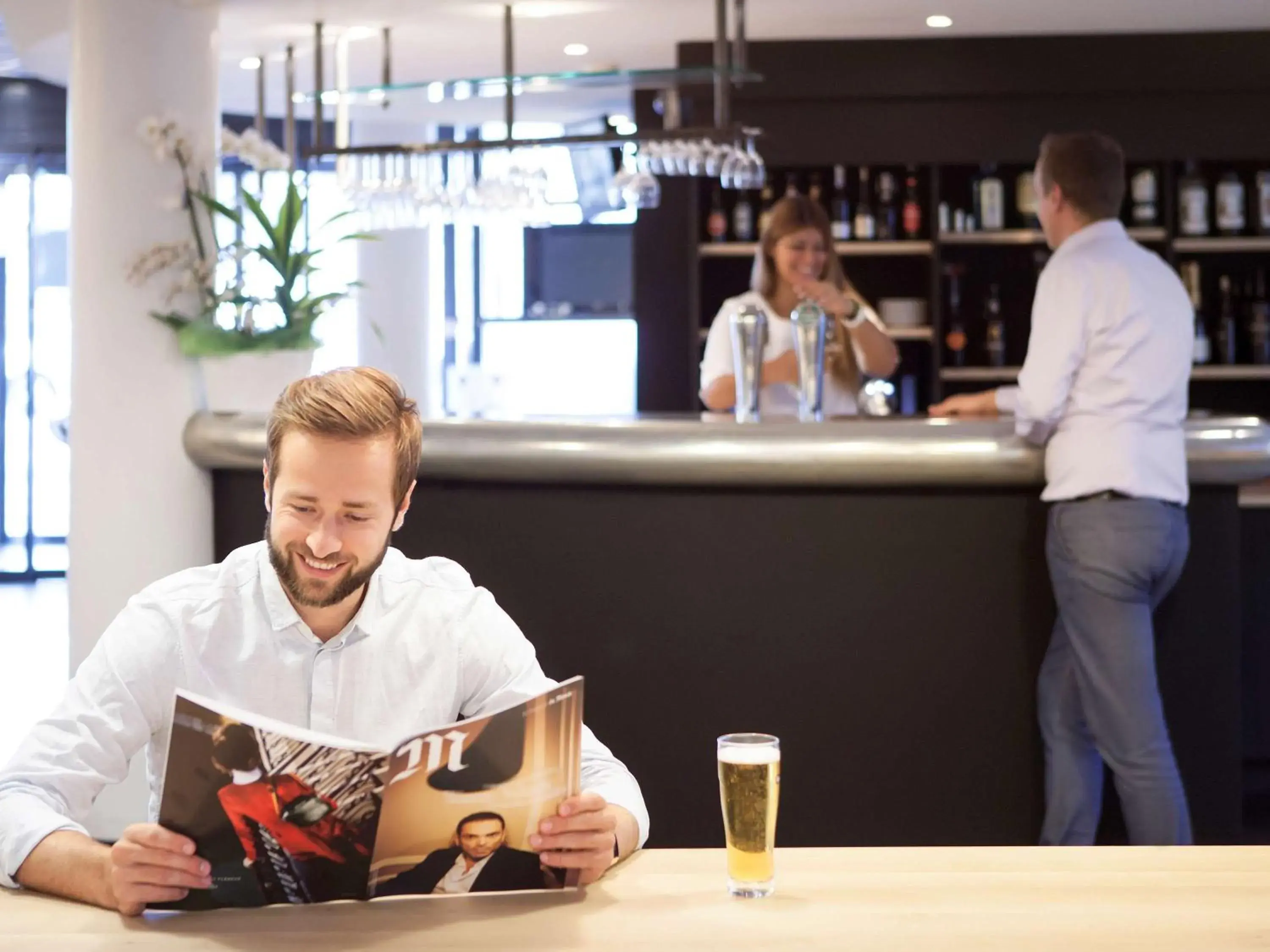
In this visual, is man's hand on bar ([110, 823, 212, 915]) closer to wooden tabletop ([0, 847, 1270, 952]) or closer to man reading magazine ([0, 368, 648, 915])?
wooden tabletop ([0, 847, 1270, 952])

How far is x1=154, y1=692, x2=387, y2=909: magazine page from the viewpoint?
124 cm

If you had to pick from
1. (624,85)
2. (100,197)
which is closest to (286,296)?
(100,197)

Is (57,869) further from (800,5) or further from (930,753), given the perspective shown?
(800,5)

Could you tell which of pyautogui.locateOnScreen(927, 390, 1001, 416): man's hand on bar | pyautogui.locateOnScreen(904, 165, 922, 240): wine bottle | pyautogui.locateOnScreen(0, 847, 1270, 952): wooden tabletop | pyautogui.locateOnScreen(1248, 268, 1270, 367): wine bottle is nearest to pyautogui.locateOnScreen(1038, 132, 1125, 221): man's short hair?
pyautogui.locateOnScreen(927, 390, 1001, 416): man's hand on bar

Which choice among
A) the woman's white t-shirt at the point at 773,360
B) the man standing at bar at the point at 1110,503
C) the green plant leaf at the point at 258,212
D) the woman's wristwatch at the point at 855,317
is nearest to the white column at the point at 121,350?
the green plant leaf at the point at 258,212

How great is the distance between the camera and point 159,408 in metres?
3.82

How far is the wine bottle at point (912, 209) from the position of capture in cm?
639

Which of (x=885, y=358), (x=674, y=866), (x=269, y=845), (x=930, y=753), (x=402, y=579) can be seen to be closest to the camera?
(x=269, y=845)

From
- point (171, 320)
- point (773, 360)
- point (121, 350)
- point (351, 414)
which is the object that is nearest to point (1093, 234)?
point (773, 360)

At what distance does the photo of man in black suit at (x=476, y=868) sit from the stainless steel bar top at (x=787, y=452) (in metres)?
1.90

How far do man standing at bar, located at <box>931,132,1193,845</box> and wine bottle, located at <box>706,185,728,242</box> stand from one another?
11.1ft

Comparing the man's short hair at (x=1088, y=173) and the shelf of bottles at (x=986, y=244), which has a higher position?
the shelf of bottles at (x=986, y=244)

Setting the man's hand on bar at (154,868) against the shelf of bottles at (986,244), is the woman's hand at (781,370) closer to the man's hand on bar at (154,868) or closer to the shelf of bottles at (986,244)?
the shelf of bottles at (986,244)

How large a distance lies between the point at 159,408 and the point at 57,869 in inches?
101
